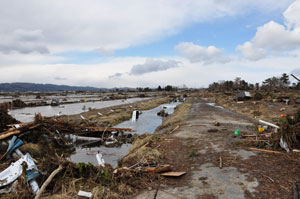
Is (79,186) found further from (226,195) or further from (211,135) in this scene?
(211,135)

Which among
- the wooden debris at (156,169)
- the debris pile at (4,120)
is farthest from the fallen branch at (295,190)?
the debris pile at (4,120)

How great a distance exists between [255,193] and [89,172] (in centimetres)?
470

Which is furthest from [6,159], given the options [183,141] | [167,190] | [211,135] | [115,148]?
[211,135]

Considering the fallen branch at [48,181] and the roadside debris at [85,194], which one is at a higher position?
the fallen branch at [48,181]

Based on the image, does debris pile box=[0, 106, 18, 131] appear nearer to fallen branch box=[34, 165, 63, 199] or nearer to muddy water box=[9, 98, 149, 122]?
muddy water box=[9, 98, 149, 122]

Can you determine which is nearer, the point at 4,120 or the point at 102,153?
the point at 102,153

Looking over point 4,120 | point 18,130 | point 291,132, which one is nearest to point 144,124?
point 4,120

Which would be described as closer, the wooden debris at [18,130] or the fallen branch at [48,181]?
the fallen branch at [48,181]

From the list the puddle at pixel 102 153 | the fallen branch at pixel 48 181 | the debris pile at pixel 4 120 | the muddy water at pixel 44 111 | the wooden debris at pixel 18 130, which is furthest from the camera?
the muddy water at pixel 44 111

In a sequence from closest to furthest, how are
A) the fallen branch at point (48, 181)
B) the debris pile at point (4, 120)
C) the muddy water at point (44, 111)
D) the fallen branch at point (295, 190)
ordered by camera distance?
the fallen branch at point (295, 190) < the fallen branch at point (48, 181) < the debris pile at point (4, 120) < the muddy water at point (44, 111)

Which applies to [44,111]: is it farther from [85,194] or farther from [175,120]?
[85,194]

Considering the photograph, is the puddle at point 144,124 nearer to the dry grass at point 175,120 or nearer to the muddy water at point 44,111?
the dry grass at point 175,120

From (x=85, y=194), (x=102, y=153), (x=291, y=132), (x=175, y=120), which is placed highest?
(x=291, y=132)

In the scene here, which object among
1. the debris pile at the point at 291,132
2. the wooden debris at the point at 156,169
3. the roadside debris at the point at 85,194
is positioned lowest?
the roadside debris at the point at 85,194
